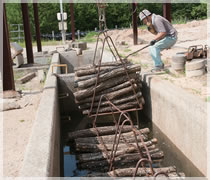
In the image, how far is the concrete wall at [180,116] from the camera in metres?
5.04

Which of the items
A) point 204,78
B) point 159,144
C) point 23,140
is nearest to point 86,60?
point 204,78

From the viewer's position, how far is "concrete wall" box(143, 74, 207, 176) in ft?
16.5

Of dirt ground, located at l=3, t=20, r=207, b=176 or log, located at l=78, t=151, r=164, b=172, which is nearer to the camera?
dirt ground, located at l=3, t=20, r=207, b=176

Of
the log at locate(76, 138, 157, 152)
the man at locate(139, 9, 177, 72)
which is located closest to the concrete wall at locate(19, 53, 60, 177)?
the log at locate(76, 138, 157, 152)

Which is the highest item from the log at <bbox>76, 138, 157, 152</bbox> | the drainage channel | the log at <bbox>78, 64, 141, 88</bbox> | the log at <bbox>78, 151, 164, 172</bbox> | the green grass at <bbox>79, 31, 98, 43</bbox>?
the green grass at <bbox>79, 31, 98, 43</bbox>

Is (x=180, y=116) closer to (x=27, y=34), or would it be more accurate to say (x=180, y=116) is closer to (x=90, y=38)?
(x=27, y=34)

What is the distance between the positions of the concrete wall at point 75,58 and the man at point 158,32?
654 cm

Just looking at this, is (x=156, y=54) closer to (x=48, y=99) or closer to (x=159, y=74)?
(x=159, y=74)

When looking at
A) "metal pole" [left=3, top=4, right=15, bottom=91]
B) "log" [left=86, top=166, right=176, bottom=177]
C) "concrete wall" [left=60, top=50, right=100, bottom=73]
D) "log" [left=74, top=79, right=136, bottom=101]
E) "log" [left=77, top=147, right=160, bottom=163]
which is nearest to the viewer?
"log" [left=86, top=166, right=176, bottom=177]

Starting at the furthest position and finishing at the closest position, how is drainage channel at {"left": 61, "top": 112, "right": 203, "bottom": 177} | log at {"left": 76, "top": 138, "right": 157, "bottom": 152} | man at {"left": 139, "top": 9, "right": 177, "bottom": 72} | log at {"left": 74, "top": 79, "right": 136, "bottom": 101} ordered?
man at {"left": 139, "top": 9, "right": 177, "bottom": 72} → log at {"left": 74, "top": 79, "right": 136, "bottom": 101} → log at {"left": 76, "top": 138, "right": 157, "bottom": 152} → drainage channel at {"left": 61, "top": 112, "right": 203, "bottom": 177}

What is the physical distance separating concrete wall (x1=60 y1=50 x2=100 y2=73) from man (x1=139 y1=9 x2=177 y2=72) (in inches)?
258

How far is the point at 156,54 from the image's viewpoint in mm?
8594

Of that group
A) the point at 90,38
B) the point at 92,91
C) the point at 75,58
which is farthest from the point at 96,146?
the point at 90,38

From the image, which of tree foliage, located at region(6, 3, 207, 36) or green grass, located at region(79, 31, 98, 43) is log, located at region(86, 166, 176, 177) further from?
tree foliage, located at region(6, 3, 207, 36)
